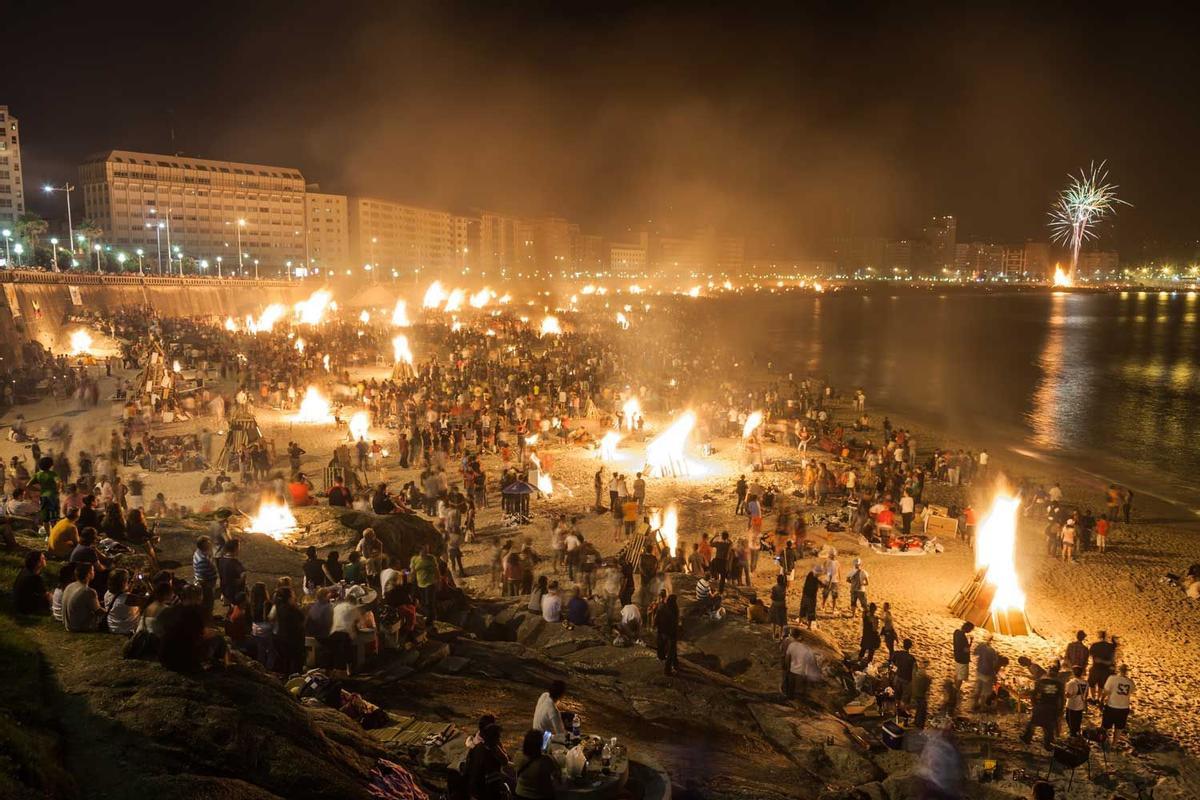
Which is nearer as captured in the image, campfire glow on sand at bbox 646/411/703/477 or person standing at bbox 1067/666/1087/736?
person standing at bbox 1067/666/1087/736

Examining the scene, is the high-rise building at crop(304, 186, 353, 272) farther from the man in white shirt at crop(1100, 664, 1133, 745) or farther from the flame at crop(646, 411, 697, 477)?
the man in white shirt at crop(1100, 664, 1133, 745)

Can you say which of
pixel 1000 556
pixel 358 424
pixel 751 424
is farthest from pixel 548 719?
pixel 751 424

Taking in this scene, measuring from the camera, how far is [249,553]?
1199 cm

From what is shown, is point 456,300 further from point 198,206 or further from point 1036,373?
point 1036,373

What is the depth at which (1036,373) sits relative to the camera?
63.1 meters

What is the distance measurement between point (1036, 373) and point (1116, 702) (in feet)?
196

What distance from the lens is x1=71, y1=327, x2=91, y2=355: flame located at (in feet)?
136

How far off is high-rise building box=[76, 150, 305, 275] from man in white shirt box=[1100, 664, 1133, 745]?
105m

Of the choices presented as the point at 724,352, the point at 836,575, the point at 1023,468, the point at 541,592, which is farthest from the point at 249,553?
the point at 724,352

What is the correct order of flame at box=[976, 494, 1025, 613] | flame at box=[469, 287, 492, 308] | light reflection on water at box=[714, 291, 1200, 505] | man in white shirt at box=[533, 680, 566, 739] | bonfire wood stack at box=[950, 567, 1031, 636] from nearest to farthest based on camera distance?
man in white shirt at box=[533, 680, 566, 739], bonfire wood stack at box=[950, 567, 1031, 636], flame at box=[976, 494, 1025, 613], light reflection on water at box=[714, 291, 1200, 505], flame at box=[469, 287, 492, 308]

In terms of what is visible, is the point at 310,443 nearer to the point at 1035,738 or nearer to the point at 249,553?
the point at 249,553

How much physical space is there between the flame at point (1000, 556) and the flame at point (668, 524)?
6.27 meters

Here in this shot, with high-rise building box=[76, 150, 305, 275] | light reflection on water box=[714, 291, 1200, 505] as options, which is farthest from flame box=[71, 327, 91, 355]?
high-rise building box=[76, 150, 305, 275]

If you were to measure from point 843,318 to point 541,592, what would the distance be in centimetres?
12851
